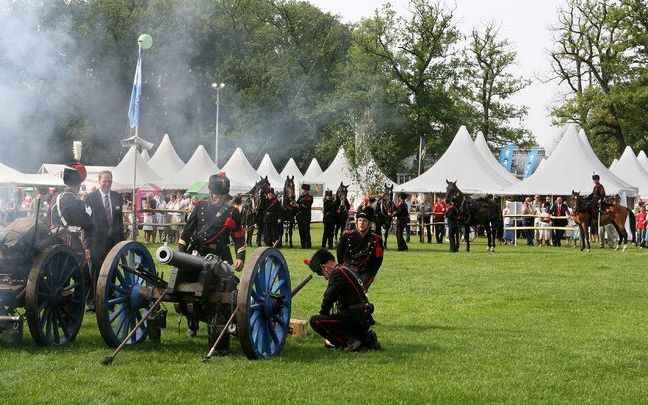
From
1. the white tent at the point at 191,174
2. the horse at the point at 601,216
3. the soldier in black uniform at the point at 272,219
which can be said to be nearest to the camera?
the soldier in black uniform at the point at 272,219

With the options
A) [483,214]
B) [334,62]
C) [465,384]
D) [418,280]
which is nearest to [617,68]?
[334,62]

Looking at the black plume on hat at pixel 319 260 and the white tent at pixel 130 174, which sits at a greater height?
the white tent at pixel 130 174

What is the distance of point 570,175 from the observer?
112 feet

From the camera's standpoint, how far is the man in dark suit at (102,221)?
11.7 meters

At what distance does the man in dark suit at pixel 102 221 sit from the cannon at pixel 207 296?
2.33 m

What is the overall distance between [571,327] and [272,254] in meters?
4.43

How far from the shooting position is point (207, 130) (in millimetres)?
63906

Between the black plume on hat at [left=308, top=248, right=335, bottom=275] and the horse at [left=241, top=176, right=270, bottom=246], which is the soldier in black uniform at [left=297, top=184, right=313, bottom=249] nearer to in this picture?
the horse at [left=241, top=176, right=270, bottom=246]

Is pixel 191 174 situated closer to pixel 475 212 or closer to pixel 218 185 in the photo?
pixel 475 212

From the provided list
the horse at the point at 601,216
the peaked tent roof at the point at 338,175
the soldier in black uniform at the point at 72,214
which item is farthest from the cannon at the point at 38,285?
the peaked tent roof at the point at 338,175

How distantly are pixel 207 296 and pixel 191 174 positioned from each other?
32.7 meters

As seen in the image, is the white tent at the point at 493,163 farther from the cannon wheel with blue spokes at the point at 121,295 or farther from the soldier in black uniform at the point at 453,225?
the cannon wheel with blue spokes at the point at 121,295

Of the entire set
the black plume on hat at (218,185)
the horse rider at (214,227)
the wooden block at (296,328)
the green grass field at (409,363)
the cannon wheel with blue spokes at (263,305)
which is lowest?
the green grass field at (409,363)

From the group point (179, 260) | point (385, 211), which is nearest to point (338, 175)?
point (385, 211)
